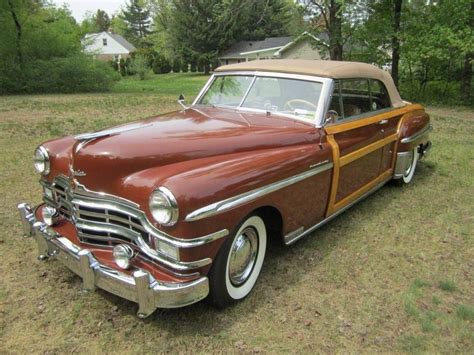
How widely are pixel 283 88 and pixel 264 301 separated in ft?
6.87

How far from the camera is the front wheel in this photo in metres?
2.83

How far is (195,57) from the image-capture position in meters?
43.2

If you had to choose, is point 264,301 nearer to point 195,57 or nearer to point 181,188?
point 181,188

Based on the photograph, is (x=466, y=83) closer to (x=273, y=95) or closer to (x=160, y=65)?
(x=273, y=95)

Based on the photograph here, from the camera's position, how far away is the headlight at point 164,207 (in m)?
2.51

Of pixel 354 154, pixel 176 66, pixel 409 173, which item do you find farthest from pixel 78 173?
pixel 176 66

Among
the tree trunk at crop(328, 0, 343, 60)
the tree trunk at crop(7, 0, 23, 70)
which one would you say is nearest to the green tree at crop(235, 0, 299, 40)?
the tree trunk at crop(328, 0, 343, 60)

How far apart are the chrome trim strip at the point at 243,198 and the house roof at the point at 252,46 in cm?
4072

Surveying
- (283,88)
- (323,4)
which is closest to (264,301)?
(283,88)

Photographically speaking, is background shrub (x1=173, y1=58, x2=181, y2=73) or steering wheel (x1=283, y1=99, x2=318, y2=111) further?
background shrub (x1=173, y1=58, x2=181, y2=73)

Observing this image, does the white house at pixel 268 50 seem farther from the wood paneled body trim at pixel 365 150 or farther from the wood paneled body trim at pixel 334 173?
the wood paneled body trim at pixel 334 173

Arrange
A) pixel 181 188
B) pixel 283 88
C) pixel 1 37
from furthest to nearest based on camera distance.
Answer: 1. pixel 1 37
2. pixel 283 88
3. pixel 181 188

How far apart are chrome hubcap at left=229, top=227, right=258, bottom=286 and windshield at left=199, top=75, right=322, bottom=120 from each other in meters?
1.36

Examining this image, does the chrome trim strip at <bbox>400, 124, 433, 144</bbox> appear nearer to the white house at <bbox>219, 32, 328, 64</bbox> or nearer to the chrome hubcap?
the chrome hubcap
